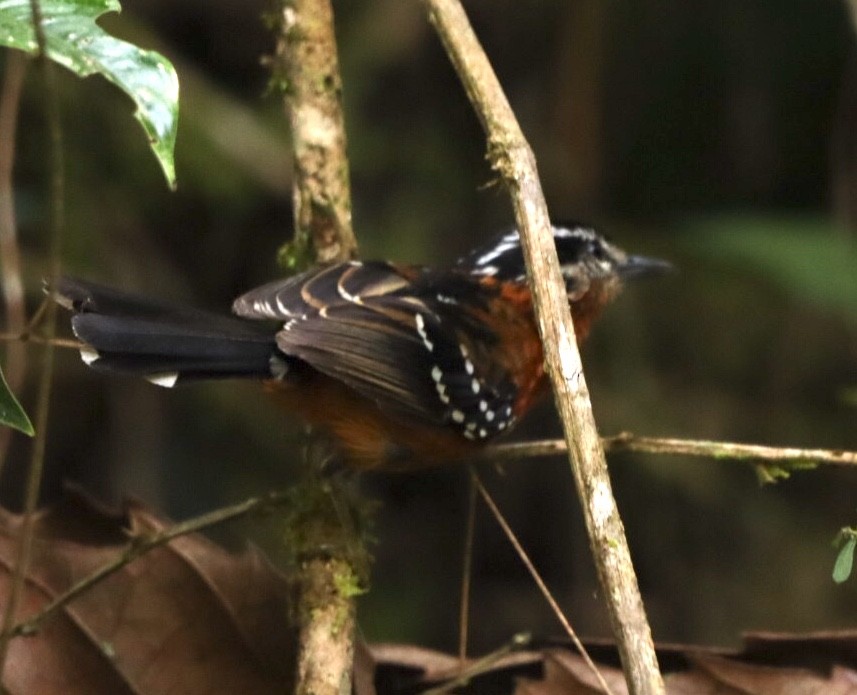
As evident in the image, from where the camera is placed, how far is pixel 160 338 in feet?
8.09

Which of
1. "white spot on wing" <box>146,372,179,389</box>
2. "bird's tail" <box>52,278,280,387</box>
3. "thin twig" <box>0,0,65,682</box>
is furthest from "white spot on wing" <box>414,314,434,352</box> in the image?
"thin twig" <box>0,0,65,682</box>

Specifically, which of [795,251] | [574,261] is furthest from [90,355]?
[795,251]

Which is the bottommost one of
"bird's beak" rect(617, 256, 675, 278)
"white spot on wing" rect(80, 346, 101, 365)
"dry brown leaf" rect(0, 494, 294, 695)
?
"dry brown leaf" rect(0, 494, 294, 695)

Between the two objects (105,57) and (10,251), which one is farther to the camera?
(10,251)

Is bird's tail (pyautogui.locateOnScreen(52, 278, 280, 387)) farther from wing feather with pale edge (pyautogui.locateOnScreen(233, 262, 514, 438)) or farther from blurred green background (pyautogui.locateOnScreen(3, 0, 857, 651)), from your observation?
blurred green background (pyautogui.locateOnScreen(3, 0, 857, 651))

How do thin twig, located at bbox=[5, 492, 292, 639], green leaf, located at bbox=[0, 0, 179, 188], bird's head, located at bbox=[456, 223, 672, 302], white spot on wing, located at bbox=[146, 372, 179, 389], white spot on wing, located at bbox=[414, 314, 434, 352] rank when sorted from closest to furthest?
green leaf, located at bbox=[0, 0, 179, 188], thin twig, located at bbox=[5, 492, 292, 639], white spot on wing, located at bbox=[146, 372, 179, 389], white spot on wing, located at bbox=[414, 314, 434, 352], bird's head, located at bbox=[456, 223, 672, 302]

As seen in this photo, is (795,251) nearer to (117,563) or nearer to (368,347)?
(368,347)

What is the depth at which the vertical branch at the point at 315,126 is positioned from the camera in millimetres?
2791

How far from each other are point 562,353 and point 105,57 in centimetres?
78

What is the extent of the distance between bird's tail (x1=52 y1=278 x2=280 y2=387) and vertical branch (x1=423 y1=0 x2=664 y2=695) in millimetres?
683

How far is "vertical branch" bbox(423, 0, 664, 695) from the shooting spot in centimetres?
167

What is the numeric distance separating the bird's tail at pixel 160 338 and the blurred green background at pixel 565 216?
174 cm

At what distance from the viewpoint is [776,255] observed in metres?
4.32

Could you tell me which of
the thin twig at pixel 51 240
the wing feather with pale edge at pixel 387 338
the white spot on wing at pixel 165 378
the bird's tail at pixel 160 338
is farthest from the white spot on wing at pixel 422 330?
the thin twig at pixel 51 240
